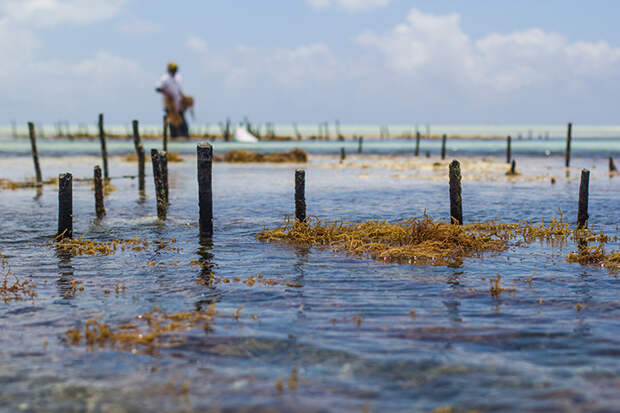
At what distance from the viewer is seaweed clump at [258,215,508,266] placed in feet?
36.5

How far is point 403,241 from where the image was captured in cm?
1193

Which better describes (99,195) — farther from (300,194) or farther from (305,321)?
(305,321)

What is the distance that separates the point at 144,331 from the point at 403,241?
632 centimetres

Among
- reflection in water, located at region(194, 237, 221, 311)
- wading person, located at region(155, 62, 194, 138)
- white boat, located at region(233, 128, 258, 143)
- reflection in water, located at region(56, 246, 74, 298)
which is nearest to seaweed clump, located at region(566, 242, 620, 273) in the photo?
reflection in water, located at region(194, 237, 221, 311)

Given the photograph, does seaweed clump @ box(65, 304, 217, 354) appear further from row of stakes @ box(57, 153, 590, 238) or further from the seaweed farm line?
row of stakes @ box(57, 153, 590, 238)

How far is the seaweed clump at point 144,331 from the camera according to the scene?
6.54m

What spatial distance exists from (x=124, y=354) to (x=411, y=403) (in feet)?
10.0

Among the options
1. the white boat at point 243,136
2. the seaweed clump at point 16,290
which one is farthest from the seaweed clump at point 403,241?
the white boat at point 243,136

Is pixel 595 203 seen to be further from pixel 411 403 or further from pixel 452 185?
pixel 411 403

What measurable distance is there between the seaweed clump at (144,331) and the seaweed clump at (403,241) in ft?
15.2

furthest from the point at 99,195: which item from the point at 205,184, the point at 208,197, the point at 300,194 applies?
the point at 300,194

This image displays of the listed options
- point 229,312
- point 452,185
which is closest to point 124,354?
point 229,312

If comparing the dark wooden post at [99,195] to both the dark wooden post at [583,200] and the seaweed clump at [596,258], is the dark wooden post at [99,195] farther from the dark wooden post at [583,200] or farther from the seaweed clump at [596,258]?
the dark wooden post at [583,200]

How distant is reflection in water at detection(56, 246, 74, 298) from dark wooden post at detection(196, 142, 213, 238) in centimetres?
292
